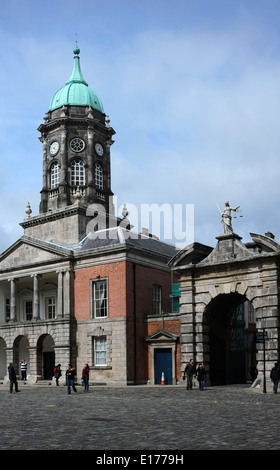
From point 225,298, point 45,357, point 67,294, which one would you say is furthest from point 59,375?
point 225,298

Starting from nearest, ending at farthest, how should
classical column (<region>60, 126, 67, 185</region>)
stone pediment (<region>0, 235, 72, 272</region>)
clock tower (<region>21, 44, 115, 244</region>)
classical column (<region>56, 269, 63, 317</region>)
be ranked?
classical column (<region>56, 269, 63, 317</region>) < stone pediment (<region>0, 235, 72, 272</region>) < clock tower (<region>21, 44, 115, 244</region>) < classical column (<region>60, 126, 67, 185</region>)

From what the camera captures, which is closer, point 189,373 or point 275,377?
point 275,377

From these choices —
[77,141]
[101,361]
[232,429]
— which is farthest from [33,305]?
[232,429]

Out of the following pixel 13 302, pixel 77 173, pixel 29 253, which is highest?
pixel 77 173

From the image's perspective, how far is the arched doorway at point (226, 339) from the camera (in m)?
34.6

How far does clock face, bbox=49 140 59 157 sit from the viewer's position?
49844 millimetres

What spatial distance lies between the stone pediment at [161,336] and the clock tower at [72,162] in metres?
11.1

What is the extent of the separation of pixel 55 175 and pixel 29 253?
27.6ft

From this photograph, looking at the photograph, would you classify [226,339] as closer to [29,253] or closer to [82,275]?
[82,275]

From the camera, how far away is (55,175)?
163 feet

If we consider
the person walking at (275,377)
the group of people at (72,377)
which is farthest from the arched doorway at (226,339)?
the group of people at (72,377)

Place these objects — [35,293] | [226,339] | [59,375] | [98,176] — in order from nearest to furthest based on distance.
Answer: [226,339] < [59,375] < [35,293] < [98,176]

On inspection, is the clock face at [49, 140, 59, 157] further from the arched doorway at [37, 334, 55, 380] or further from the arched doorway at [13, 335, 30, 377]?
the arched doorway at [13, 335, 30, 377]

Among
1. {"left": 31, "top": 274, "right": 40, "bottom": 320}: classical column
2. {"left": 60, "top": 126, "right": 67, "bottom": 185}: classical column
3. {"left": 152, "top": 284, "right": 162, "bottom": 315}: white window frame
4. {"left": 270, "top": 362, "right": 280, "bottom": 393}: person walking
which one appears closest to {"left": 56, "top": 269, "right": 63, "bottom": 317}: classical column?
{"left": 31, "top": 274, "right": 40, "bottom": 320}: classical column
